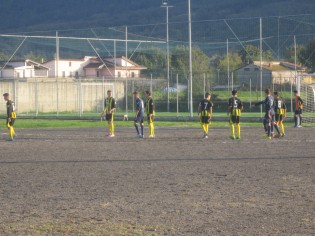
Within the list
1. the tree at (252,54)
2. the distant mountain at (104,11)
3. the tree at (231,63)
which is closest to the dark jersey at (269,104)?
the tree at (252,54)

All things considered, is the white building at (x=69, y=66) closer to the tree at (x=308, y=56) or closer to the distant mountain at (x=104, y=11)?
the tree at (x=308, y=56)

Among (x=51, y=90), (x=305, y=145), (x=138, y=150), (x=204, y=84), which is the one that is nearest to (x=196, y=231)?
(x=138, y=150)

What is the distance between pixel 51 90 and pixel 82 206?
1673 inches

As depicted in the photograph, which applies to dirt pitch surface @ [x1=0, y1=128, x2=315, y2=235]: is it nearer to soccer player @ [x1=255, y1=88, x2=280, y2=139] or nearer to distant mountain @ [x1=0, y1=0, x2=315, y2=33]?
soccer player @ [x1=255, y1=88, x2=280, y2=139]

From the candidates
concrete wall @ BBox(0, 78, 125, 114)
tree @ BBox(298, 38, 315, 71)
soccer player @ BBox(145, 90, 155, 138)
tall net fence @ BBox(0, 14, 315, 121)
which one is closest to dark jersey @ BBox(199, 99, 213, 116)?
soccer player @ BBox(145, 90, 155, 138)

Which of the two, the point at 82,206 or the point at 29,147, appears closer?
the point at 82,206

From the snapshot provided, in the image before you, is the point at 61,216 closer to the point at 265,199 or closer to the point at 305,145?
the point at 265,199

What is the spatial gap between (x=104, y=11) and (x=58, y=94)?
124649 mm

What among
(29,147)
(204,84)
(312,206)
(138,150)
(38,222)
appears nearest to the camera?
(38,222)

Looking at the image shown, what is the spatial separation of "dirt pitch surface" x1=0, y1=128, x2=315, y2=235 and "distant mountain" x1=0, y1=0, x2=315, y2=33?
11059 centimetres

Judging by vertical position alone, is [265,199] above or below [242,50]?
below

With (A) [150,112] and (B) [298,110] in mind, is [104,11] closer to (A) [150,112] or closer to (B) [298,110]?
(B) [298,110]

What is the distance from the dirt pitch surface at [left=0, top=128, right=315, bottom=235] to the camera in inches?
413

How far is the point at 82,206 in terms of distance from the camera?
39.7 ft
